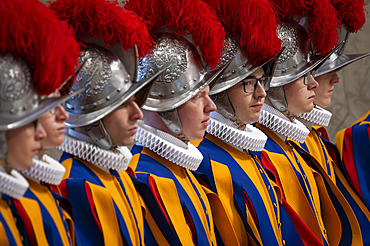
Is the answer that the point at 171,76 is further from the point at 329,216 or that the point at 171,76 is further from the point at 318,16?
the point at 329,216

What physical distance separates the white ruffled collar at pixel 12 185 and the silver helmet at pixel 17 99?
0.07 meters

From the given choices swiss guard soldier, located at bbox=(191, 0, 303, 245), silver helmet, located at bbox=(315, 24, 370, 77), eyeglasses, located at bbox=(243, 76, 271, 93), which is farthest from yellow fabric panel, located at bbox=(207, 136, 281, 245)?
silver helmet, located at bbox=(315, 24, 370, 77)

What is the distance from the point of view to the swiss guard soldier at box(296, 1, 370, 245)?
10.2 ft

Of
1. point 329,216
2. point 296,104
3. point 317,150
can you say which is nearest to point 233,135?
point 296,104

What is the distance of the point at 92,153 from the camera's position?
5.62ft

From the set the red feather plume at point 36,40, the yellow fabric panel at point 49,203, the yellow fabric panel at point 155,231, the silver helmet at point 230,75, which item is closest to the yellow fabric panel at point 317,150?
the silver helmet at point 230,75

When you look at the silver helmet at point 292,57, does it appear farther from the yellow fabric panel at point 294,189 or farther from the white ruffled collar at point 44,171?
the white ruffled collar at point 44,171

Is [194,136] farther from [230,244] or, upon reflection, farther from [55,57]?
[55,57]

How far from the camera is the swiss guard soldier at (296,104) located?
285 centimetres

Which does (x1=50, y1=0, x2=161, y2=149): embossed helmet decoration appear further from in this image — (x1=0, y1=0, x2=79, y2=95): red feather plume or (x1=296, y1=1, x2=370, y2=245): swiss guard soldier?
(x1=296, y1=1, x2=370, y2=245): swiss guard soldier

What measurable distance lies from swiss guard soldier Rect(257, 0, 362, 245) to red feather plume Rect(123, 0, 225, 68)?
848mm

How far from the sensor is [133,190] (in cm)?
188

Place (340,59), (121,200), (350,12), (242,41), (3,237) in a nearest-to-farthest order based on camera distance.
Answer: (3,237) → (121,200) → (242,41) → (350,12) → (340,59)

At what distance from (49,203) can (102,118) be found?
42 cm
